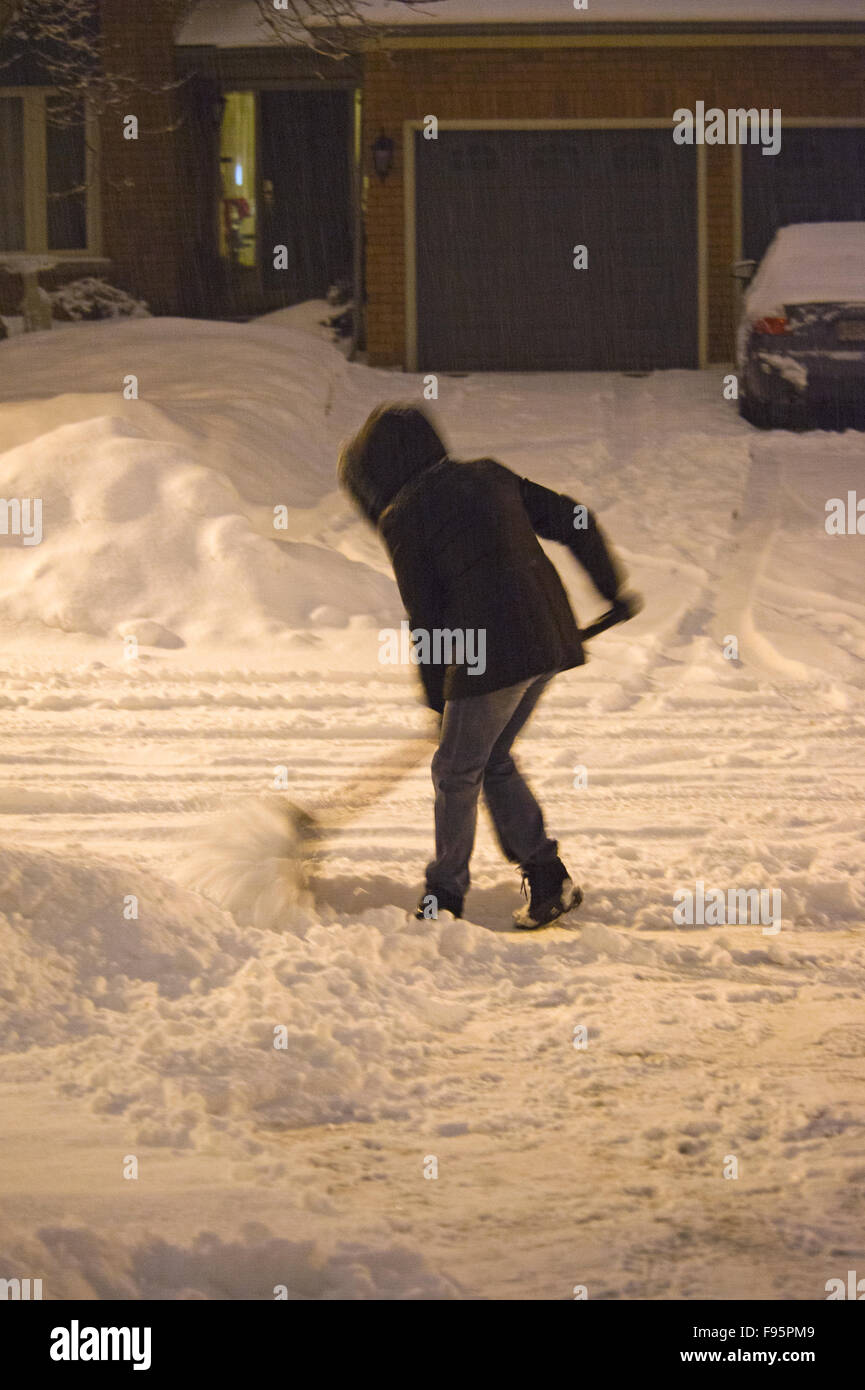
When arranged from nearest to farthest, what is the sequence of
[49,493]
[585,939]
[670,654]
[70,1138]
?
[70,1138]
[585,939]
[670,654]
[49,493]

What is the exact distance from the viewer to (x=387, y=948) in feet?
14.7

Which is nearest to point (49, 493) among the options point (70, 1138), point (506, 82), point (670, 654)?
point (670, 654)

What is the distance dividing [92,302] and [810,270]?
7.98 m

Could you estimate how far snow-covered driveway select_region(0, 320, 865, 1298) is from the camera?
313cm

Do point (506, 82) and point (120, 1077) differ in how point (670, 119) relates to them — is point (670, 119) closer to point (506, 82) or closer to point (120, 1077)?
point (506, 82)

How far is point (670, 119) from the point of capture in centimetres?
1606

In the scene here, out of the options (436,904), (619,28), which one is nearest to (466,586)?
(436,904)

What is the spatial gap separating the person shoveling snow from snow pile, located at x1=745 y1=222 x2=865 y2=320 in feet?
29.5

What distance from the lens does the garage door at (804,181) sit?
16.2 metres

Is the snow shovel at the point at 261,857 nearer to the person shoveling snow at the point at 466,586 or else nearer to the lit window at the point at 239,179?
the person shoveling snow at the point at 466,586

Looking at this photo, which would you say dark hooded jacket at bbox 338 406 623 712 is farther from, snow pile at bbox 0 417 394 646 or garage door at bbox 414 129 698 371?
garage door at bbox 414 129 698 371

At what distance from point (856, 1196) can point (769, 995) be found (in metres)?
1.16

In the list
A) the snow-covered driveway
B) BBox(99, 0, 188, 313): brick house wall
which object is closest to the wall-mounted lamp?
BBox(99, 0, 188, 313): brick house wall

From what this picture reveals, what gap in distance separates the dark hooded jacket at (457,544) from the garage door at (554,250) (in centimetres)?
1234
